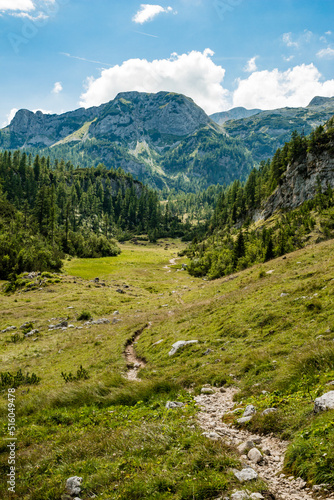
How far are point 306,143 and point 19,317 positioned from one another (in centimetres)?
9660

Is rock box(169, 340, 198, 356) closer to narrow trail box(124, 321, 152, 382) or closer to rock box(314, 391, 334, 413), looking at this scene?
narrow trail box(124, 321, 152, 382)

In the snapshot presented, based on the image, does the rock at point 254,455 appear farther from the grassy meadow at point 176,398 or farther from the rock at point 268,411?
the rock at point 268,411

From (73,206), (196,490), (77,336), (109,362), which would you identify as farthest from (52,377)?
(73,206)

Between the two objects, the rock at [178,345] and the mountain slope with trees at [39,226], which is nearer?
the rock at [178,345]

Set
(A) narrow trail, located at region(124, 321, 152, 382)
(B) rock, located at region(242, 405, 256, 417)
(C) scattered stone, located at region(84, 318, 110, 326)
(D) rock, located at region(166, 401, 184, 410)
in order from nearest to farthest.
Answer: (B) rock, located at region(242, 405, 256, 417)
(D) rock, located at region(166, 401, 184, 410)
(A) narrow trail, located at region(124, 321, 152, 382)
(C) scattered stone, located at region(84, 318, 110, 326)

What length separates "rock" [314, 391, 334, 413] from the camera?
21.8 feet

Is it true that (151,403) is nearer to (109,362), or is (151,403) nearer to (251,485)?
(251,485)

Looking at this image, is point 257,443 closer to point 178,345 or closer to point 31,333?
point 178,345

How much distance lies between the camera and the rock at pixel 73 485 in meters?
6.45

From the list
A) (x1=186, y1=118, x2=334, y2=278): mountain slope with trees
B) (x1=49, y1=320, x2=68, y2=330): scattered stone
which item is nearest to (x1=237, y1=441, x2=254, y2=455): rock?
(x1=49, y1=320, x2=68, y2=330): scattered stone

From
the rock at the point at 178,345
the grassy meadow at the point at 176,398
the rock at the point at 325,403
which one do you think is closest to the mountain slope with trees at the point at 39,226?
the grassy meadow at the point at 176,398

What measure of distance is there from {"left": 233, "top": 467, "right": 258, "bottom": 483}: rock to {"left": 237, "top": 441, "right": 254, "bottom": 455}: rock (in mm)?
991

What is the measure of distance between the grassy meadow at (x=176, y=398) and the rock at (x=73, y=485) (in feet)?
0.63

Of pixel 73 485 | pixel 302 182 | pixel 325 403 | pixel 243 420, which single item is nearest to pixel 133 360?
pixel 243 420
